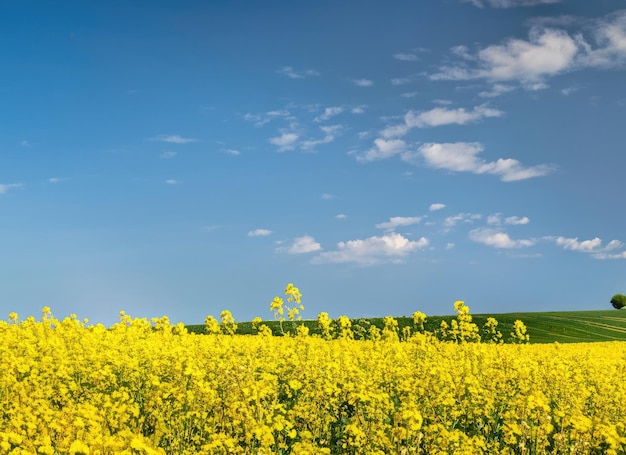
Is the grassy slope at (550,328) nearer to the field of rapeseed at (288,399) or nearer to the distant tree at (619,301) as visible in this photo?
the field of rapeseed at (288,399)

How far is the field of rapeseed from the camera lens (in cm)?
721

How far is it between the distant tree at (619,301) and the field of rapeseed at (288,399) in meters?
64.7

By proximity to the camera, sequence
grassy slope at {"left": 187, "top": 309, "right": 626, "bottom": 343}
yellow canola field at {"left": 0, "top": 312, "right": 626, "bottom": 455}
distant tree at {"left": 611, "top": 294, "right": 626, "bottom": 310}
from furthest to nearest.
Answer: distant tree at {"left": 611, "top": 294, "right": 626, "bottom": 310}
grassy slope at {"left": 187, "top": 309, "right": 626, "bottom": 343}
yellow canola field at {"left": 0, "top": 312, "right": 626, "bottom": 455}

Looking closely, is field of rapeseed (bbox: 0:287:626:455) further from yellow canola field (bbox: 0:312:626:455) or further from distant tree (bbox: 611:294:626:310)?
distant tree (bbox: 611:294:626:310)

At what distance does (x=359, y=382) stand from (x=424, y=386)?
1.15 metres

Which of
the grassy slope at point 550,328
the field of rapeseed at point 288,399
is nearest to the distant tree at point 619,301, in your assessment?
the grassy slope at point 550,328

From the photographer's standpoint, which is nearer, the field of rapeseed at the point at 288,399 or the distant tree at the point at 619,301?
the field of rapeseed at the point at 288,399

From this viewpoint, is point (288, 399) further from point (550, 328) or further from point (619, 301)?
point (619, 301)

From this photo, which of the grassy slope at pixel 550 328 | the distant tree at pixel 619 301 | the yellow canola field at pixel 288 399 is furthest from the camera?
the distant tree at pixel 619 301

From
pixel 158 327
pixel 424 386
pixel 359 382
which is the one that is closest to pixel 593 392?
pixel 424 386

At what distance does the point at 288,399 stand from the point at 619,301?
71.9 metres

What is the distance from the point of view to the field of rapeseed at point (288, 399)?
7211 millimetres

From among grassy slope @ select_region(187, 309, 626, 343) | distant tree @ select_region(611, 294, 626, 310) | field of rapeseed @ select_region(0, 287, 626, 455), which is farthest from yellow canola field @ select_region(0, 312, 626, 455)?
distant tree @ select_region(611, 294, 626, 310)

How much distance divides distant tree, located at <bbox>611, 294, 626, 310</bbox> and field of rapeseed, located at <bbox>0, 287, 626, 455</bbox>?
64682 mm
